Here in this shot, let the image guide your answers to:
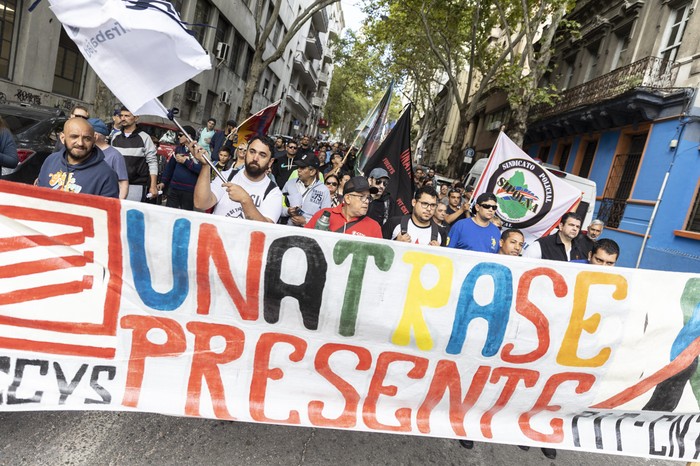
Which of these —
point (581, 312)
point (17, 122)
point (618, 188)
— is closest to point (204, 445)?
point (581, 312)

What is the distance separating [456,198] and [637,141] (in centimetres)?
1096

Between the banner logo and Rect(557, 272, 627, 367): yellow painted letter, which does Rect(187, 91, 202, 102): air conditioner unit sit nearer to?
the banner logo

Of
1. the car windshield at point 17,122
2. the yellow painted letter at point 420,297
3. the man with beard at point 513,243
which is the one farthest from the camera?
the car windshield at point 17,122

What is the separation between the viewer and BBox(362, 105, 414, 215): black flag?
6203 millimetres

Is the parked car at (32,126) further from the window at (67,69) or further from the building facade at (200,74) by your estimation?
the window at (67,69)

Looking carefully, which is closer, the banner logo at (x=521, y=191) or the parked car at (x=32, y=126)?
the banner logo at (x=521, y=191)

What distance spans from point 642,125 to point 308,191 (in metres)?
13.1

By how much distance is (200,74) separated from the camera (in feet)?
70.5

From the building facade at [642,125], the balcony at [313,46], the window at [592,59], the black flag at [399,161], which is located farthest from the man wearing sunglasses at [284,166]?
the balcony at [313,46]

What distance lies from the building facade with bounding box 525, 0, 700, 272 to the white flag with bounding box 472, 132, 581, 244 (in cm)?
742

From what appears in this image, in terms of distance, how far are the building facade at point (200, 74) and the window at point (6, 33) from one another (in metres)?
0.02

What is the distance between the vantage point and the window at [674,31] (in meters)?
14.0

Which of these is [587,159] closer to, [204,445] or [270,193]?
[270,193]

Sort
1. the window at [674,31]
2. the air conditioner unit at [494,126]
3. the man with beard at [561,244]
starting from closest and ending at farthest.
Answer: the man with beard at [561,244] → the window at [674,31] → the air conditioner unit at [494,126]
